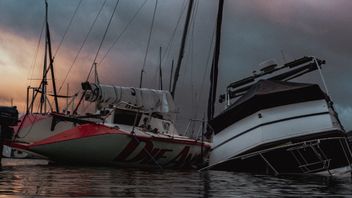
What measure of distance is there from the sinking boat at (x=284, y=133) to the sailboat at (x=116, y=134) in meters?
3.02

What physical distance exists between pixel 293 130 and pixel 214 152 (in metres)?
4.73

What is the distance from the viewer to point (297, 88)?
20875mm

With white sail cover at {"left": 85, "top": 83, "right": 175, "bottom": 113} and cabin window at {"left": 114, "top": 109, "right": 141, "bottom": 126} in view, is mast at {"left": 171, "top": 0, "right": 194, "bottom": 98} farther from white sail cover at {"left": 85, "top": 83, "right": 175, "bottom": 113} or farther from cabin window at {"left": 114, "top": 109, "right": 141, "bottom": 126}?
cabin window at {"left": 114, "top": 109, "right": 141, "bottom": 126}

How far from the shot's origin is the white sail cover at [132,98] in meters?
26.8

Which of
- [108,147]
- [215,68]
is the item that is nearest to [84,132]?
[108,147]

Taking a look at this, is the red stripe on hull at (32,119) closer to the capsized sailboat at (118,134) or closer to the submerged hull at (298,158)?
the capsized sailboat at (118,134)

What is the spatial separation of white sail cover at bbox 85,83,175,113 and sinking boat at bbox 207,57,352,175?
6.18m

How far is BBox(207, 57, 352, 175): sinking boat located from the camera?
2056cm

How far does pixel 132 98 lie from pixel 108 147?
6821 millimetres

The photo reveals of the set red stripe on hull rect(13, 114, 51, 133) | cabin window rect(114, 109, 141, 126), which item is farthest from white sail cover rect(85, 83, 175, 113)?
red stripe on hull rect(13, 114, 51, 133)

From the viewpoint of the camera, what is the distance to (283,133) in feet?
68.5

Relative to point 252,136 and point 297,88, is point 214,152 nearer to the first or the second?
point 252,136

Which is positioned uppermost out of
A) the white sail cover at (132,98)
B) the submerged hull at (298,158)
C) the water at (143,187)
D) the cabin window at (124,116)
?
the white sail cover at (132,98)

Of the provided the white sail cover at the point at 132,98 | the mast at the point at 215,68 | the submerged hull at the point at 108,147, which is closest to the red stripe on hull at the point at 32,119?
the white sail cover at the point at 132,98
